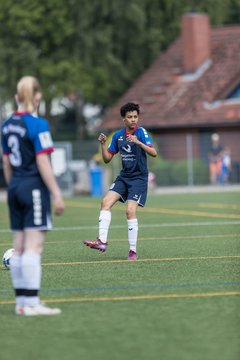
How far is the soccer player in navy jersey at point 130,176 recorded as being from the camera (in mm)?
13320

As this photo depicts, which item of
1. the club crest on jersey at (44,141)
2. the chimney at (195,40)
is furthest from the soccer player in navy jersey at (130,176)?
the chimney at (195,40)

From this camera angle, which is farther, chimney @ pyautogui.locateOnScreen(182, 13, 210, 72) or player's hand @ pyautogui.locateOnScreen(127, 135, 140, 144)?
chimney @ pyautogui.locateOnScreen(182, 13, 210, 72)

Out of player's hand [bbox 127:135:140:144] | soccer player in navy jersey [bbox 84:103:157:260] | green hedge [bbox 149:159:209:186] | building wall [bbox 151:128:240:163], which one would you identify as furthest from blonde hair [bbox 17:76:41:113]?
building wall [bbox 151:128:240:163]

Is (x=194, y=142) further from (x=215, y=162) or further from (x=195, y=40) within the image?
(x=195, y=40)

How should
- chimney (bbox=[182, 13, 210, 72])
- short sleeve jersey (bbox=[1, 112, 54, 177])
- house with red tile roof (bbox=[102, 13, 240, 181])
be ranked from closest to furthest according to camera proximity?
short sleeve jersey (bbox=[1, 112, 54, 177]), house with red tile roof (bbox=[102, 13, 240, 181]), chimney (bbox=[182, 13, 210, 72])

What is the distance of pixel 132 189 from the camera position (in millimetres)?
13586

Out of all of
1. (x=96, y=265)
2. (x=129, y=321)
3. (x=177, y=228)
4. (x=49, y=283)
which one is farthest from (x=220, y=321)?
(x=177, y=228)

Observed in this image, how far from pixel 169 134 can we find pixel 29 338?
138ft

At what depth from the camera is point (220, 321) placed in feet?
27.5

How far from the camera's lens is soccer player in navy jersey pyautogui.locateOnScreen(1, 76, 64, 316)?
8.91 m

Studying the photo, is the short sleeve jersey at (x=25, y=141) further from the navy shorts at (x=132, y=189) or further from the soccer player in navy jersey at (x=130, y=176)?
the navy shorts at (x=132, y=189)

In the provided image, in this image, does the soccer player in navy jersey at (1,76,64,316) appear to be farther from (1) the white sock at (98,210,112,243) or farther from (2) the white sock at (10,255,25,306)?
(1) the white sock at (98,210,112,243)

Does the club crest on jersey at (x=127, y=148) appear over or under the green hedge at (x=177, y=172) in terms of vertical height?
under

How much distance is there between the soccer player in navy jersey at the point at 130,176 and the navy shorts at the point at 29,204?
4202 mm
